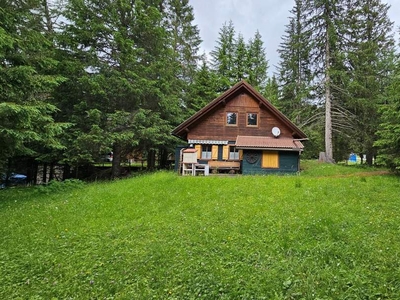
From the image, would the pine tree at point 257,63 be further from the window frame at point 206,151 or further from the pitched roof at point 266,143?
the window frame at point 206,151

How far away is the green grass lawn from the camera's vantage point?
407 centimetres

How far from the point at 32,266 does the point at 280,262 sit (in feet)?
16.2

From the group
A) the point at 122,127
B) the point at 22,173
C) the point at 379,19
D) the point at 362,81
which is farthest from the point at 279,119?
the point at 22,173

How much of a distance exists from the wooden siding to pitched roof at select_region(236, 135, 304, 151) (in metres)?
0.62

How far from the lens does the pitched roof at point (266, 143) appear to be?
15.1m

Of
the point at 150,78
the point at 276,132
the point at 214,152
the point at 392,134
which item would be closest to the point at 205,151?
the point at 214,152

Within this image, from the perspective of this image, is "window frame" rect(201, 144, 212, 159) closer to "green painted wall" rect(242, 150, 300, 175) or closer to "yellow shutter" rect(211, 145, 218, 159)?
"yellow shutter" rect(211, 145, 218, 159)

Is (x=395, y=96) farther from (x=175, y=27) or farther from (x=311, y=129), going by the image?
(x=175, y=27)

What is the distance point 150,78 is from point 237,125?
7.05 metres

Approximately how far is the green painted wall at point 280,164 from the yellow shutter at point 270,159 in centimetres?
26

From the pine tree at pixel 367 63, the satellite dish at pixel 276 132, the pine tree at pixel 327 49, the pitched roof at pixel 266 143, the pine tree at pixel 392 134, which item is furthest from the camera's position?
the pine tree at pixel 327 49

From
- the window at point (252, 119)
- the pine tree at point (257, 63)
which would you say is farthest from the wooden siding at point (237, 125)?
the pine tree at point (257, 63)

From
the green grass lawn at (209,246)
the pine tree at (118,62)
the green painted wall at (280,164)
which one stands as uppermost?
the pine tree at (118,62)

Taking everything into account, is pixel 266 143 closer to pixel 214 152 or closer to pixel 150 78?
pixel 214 152
